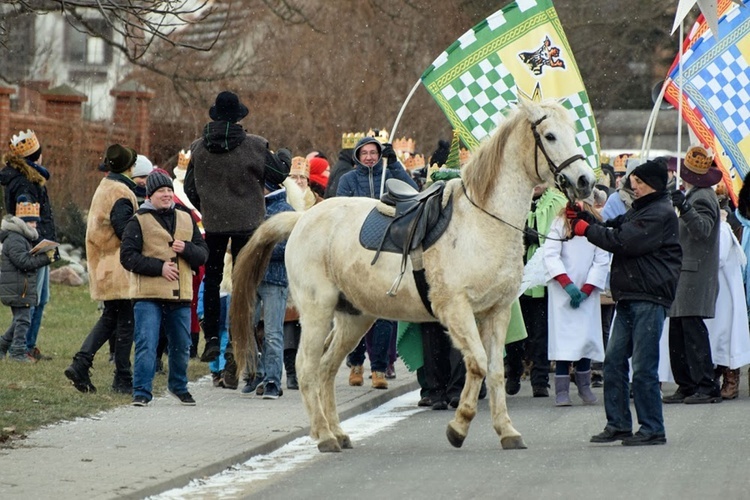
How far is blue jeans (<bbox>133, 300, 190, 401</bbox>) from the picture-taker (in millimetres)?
13023

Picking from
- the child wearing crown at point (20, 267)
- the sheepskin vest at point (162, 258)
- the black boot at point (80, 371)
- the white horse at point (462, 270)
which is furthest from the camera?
the child wearing crown at point (20, 267)

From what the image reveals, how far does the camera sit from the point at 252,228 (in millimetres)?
13977

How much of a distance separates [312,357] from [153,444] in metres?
1.36

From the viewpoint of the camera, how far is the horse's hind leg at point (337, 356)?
1149cm

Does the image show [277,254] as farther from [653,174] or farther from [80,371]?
[653,174]

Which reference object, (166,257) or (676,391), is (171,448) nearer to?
(166,257)

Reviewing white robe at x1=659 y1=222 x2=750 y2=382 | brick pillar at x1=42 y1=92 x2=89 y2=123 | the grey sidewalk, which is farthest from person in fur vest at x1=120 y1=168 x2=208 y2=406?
brick pillar at x1=42 y1=92 x2=89 y2=123

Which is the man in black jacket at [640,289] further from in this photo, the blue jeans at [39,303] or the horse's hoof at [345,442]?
the blue jeans at [39,303]

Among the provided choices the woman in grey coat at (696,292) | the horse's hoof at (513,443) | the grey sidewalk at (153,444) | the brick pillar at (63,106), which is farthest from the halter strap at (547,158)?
the brick pillar at (63,106)

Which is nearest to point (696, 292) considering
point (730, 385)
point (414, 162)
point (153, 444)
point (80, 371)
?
point (730, 385)

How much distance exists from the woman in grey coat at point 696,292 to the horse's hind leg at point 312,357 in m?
3.99

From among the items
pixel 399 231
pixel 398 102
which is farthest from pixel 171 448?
pixel 398 102

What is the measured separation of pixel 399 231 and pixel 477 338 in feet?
3.32

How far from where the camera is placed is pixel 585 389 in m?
14.1
